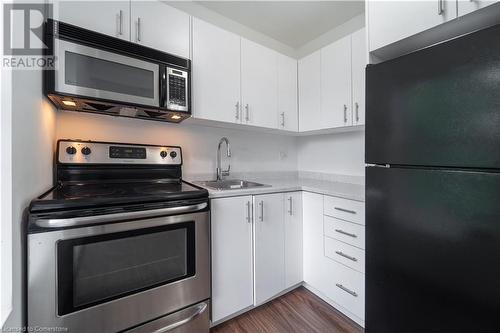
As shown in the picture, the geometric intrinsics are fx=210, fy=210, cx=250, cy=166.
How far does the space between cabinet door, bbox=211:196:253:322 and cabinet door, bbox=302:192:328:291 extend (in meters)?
0.56

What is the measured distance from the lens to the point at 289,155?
2666 millimetres

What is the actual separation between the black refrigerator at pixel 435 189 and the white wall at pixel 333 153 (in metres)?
1.06

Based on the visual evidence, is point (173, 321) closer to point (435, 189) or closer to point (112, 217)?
point (112, 217)

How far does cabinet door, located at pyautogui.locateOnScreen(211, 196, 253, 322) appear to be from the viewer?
144 cm

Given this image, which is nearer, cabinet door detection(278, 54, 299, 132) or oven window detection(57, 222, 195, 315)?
oven window detection(57, 222, 195, 315)

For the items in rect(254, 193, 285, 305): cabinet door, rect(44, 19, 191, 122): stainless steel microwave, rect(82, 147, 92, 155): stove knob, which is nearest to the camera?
rect(44, 19, 191, 122): stainless steel microwave

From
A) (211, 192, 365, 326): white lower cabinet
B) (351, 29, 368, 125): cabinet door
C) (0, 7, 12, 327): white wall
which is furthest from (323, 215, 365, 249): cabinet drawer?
(0, 7, 12, 327): white wall

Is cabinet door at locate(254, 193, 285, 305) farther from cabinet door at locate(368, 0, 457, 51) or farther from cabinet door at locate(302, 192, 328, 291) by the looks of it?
cabinet door at locate(368, 0, 457, 51)

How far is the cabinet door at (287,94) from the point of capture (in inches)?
83.1

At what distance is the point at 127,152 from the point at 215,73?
2.99 feet

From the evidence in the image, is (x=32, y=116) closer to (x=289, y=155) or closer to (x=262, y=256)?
(x=262, y=256)

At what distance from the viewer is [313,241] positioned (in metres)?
1.79

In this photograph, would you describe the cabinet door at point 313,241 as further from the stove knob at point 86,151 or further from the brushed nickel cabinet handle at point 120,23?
the brushed nickel cabinet handle at point 120,23

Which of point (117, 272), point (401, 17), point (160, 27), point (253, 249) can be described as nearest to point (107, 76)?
point (160, 27)
